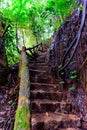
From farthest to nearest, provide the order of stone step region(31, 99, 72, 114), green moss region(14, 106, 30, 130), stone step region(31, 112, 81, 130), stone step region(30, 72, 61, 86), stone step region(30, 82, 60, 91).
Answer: stone step region(30, 72, 61, 86)
stone step region(30, 82, 60, 91)
stone step region(31, 99, 72, 114)
stone step region(31, 112, 81, 130)
green moss region(14, 106, 30, 130)

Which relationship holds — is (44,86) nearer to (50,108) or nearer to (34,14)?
(50,108)

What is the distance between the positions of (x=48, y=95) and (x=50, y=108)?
0.54m

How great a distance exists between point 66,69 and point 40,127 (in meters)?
2.11

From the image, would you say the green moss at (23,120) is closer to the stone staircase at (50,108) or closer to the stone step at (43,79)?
the stone staircase at (50,108)

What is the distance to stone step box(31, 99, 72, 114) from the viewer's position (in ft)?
15.2

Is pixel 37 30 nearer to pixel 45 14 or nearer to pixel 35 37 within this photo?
pixel 35 37

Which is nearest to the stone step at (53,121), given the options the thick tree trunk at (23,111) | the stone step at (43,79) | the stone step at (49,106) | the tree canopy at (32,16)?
the stone step at (49,106)

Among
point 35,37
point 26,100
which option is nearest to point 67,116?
point 26,100

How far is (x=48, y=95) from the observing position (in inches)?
206

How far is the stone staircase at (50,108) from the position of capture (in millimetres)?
4141

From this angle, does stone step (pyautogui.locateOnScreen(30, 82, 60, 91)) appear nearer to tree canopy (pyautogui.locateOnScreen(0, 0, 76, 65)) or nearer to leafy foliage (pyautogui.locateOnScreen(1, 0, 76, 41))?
tree canopy (pyautogui.locateOnScreen(0, 0, 76, 65))

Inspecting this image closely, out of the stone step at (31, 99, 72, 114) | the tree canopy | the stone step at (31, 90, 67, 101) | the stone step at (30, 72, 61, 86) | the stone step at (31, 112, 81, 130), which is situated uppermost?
the tree canopy

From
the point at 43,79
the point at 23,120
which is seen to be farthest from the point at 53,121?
the point at 43,79

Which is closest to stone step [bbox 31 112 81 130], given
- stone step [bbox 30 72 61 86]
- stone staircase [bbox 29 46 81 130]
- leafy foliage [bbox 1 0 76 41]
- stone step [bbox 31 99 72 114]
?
stone staircase [bbox 29 46 81 130]
